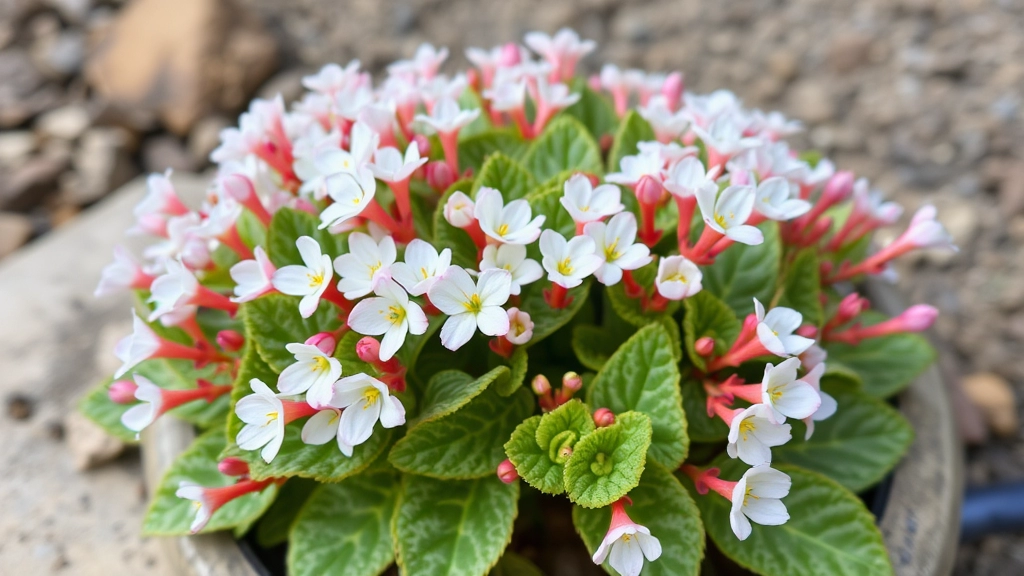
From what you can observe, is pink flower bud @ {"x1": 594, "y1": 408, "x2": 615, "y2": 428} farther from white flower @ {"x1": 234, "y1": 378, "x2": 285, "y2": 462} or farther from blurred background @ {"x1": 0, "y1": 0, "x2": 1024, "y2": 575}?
blurred background @ {"x1": 0, "y1": 0, "x2": 1024, "y2": 575}

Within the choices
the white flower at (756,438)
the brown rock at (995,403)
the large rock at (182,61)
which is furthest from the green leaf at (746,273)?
the large rock at (182,61)

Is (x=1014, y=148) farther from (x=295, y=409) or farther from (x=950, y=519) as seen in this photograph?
(x=295, y=409)

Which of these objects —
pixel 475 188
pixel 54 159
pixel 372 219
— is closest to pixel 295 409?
pixel 372 219

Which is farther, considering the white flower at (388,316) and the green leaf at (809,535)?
the green leaf at (809,535)

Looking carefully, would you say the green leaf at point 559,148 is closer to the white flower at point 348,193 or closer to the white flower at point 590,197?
the white flower at point 590,197

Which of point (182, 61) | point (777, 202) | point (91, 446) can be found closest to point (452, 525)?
point (777, 202)

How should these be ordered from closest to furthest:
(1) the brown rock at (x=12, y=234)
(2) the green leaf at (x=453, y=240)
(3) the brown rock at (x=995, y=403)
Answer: (2) the green leaf at (x=453, y=240)
(3) the brown rock at (x=995, y=403)
(1) the brown rock at (x=12, y=234)

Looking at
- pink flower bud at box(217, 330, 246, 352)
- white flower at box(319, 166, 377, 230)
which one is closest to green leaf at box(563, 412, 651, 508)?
white flower at box(319, 166, 377, 230)
